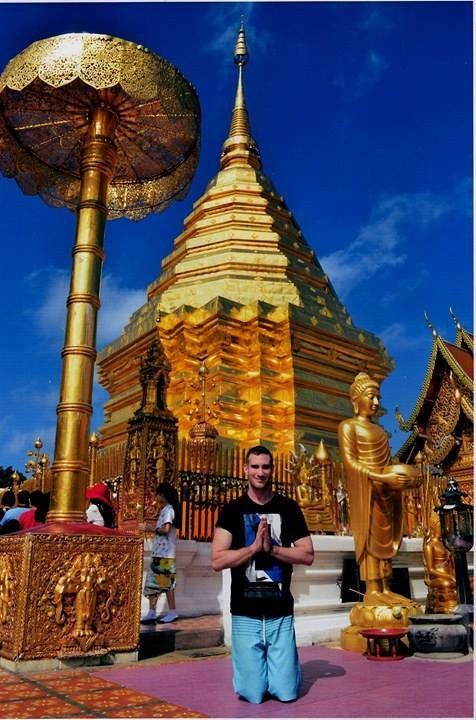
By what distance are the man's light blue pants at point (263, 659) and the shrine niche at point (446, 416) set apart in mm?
18261

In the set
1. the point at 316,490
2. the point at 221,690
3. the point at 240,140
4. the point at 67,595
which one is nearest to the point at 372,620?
the point at 221,690

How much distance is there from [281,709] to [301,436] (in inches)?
506

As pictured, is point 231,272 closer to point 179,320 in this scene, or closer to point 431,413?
point 179,320

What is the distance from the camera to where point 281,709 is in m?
3.50

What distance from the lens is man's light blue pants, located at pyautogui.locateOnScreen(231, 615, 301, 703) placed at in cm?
364

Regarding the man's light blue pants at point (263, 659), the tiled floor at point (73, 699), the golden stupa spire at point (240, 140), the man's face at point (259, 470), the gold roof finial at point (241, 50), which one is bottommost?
the tiled floor at point (73, 699)

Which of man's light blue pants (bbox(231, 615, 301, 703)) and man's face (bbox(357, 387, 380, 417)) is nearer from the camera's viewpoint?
man's light blue pants (bbox(231, 615, 301, 703))

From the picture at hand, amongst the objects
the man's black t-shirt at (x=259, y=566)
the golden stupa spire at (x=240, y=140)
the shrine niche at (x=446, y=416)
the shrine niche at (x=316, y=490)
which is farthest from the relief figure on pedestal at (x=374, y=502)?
the golden stupa spire at (x=240, y=140)

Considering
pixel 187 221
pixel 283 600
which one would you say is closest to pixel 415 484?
pixel 283 600

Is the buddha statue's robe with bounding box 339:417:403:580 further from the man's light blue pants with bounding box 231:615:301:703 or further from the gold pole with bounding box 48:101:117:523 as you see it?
the man's light blue pants with bounding box 231:615:301:703

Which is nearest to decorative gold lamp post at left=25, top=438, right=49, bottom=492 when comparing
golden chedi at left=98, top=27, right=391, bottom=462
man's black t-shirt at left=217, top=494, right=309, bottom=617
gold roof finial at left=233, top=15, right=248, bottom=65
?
golden chedi at left=98, top=27, right=391, bottom=462

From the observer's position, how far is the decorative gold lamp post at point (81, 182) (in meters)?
5.07

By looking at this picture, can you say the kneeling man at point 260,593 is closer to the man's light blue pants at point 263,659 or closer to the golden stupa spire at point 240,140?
the man's light blue pants at point 263,659

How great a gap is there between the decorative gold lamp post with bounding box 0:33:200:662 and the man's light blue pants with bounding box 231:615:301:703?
6.12 ft
